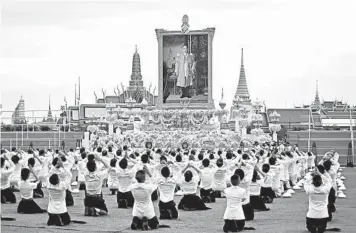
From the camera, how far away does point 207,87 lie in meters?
45.8

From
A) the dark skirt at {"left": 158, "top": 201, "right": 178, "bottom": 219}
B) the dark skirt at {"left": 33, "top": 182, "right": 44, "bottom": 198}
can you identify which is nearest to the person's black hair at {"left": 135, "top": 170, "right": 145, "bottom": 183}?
the dark skirt at {"left": 158, "top": 201, "right": 178, "bottom": 219}

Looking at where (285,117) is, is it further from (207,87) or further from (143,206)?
(143,206)

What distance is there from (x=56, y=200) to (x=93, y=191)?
1757 millimetres

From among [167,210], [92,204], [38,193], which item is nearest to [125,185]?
[92,204]

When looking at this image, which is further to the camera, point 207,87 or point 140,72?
point 140,72

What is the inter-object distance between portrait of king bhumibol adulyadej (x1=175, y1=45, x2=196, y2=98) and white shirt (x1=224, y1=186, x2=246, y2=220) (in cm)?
3207

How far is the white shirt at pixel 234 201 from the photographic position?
1359 cm

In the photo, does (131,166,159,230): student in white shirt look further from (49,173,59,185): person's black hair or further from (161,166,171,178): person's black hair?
(49,173,59,185): person's black hair

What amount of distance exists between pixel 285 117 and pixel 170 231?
161 ft

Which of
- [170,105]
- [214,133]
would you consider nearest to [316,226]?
[214,133]

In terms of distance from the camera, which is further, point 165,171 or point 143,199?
point 165,171

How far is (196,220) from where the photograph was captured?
16.0m

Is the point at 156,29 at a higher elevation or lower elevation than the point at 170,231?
higher

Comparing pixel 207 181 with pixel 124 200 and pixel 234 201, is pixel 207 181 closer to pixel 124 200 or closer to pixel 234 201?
pixel 124 200
